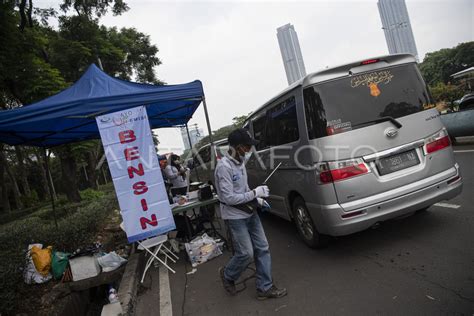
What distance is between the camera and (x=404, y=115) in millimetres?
3621

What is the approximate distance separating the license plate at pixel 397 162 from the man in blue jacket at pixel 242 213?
1.34 metres

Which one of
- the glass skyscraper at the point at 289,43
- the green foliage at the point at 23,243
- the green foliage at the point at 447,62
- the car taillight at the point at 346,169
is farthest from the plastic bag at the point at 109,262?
the glass skyscraper at the point at 289,43

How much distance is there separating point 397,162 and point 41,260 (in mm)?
4901

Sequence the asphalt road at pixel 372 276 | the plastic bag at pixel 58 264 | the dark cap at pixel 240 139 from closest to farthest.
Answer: the asphalt road at pixel 372 276 < the dark cap at pixel 240 139 < the plastic bag at pixel 58 264

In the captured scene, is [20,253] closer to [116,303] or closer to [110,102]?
[116,303]

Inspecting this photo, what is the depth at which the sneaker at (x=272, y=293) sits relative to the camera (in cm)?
333

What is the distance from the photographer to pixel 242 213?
10.9 ft

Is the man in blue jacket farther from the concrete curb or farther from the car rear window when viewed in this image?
the concrete curb

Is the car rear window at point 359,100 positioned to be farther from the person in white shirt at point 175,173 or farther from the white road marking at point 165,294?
the person in white shirt at point 175,173

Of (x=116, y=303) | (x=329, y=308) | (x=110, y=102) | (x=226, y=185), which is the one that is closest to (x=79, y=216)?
(x=110, y=102)

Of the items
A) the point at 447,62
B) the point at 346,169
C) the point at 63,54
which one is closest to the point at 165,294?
the point at 346,169

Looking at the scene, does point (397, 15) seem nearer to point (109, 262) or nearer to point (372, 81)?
point (372, 81)

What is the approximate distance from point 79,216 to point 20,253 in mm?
2965

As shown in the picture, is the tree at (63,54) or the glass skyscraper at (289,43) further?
the glass skyscraper at (289,43)
